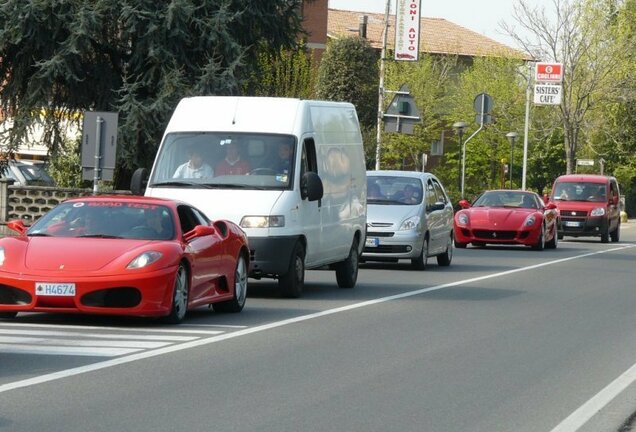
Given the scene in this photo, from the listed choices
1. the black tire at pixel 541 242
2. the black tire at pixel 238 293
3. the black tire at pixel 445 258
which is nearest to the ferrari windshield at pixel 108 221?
the black tire at pixel 238 293

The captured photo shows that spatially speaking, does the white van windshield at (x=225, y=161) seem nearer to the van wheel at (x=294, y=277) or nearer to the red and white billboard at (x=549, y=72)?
the van wheel at (x=294, y=277)

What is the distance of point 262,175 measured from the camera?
1922 centimetres

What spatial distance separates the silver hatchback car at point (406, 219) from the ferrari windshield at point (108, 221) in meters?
10.8

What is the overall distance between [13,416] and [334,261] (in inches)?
473

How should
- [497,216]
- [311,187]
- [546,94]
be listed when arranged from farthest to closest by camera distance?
[546,94]
[497,216]
[311,187]

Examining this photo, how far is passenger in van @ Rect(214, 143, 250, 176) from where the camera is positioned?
19.2 metres

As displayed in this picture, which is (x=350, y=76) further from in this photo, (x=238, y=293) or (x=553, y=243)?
(x=238, y=293)

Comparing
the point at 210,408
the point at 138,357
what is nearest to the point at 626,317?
the point at 138,357

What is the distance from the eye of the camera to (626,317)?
18.1m

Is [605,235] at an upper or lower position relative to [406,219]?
lower

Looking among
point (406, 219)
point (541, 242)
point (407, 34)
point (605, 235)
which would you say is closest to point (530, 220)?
point (541, 242)

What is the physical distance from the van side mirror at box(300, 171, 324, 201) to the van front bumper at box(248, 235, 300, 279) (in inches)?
34.9

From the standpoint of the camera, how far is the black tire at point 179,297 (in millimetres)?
14954

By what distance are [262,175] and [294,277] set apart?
1346mm
